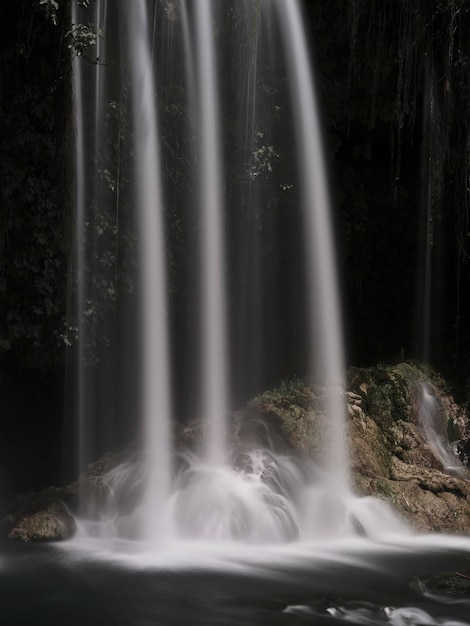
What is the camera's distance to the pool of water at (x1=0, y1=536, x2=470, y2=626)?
621 centimetres

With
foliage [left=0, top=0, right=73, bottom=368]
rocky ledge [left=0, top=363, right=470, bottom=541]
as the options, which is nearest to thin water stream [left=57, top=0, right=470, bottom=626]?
rocky ledge [left=0, top=363, right=470, bottom=541]

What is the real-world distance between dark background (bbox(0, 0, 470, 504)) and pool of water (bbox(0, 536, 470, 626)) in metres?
3.14

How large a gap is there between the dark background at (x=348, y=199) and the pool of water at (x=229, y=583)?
10.3 ft

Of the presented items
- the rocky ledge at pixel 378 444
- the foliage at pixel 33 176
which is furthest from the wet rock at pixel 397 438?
the foliage at pixel 33 176

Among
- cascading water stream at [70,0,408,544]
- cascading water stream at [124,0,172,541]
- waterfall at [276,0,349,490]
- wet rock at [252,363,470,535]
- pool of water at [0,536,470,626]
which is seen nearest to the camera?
pool of water at [0,536,470,626]

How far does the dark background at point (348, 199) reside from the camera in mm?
9703

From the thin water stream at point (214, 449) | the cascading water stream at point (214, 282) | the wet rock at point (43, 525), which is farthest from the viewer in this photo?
the cascading water stream at point (214, 282)

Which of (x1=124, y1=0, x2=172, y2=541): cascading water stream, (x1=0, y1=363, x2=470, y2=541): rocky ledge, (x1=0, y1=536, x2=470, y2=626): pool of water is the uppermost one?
(x1=124, y1=0, x2=172, y2=541): cascading water stream

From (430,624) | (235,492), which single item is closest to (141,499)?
(235,492)

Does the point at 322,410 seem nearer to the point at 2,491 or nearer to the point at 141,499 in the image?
the point at 141,499

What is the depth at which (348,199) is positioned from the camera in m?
13.6

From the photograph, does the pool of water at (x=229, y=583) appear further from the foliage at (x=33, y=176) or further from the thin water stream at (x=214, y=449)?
the foliage at (x=33, y=176)

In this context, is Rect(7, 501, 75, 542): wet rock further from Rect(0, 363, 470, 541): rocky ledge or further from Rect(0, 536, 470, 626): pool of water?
Rect(0, 536, 470, 626): pool of water

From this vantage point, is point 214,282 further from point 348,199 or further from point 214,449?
point 348,199
